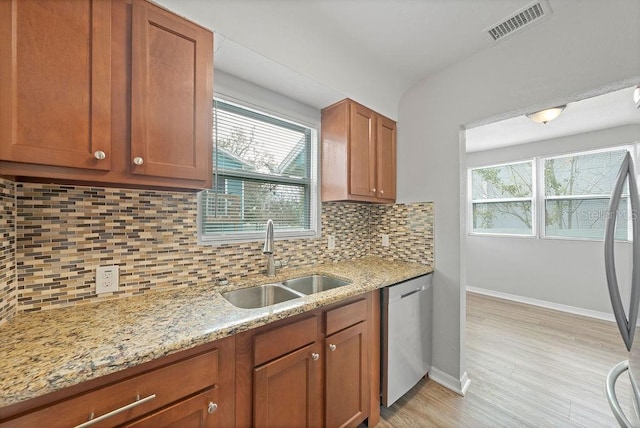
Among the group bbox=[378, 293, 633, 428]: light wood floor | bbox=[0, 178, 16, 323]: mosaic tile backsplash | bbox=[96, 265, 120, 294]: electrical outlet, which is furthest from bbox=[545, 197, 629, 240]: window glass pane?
bbox=[0, 178, 16, 323]: mosaic tile backsplash

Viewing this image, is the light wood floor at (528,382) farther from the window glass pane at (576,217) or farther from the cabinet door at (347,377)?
the window glass pane at (576,217)

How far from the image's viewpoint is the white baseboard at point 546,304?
3.16 meters

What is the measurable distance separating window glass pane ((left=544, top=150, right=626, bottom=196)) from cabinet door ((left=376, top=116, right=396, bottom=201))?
300cm

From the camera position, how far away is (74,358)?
721mm

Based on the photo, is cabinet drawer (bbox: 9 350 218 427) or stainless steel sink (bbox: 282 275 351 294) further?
stainless steel sink (bbox: 282 275 351 294)

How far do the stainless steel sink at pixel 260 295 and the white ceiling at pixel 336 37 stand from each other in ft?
4.60

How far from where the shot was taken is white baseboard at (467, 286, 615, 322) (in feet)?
10.4

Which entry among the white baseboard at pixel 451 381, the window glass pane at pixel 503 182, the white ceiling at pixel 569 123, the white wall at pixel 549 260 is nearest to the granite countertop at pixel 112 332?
the white baseboard at pixel 451 381

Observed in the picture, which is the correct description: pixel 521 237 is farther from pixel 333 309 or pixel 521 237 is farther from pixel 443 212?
pixel 333 309

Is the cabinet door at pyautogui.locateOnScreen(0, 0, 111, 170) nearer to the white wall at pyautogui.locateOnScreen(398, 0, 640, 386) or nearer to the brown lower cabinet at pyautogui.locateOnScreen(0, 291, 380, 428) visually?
the brown lower cabinet at pyautogui.locateOnScreen(0, 291, 380, 428)

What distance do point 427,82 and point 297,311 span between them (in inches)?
85.8

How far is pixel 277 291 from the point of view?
63.5 inches

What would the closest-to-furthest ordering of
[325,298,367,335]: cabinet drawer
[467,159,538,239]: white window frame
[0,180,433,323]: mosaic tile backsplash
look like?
[0,180,433,323]: mosaic tile backsplash
[325,298,367,335]: cabinet drawer
[467,159,538,239]: white window frame

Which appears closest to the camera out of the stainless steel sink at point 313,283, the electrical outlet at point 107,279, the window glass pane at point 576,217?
the electrical outlet at point 107,279
